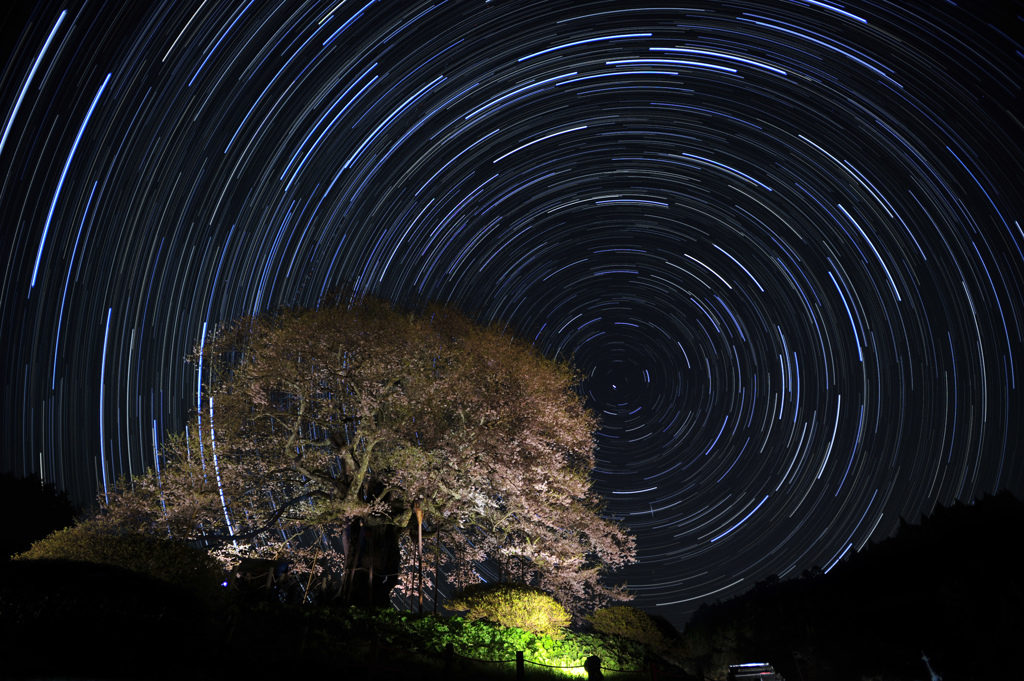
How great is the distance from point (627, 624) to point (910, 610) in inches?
1319

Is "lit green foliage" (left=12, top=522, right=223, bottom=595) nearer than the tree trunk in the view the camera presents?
Yes

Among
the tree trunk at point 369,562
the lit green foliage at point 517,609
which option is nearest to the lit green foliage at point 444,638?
the lit green foliage at point 517,609

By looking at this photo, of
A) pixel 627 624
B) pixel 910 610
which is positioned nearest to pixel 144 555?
pixel 627 624

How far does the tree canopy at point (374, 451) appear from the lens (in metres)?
19.6

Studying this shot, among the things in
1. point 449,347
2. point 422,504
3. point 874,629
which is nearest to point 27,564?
point 422,504

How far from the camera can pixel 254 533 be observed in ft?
60.1

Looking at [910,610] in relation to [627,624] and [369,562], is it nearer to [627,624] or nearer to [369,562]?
[627,624]

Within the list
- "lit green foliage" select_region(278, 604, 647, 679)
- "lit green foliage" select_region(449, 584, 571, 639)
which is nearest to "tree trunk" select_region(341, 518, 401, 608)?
"lit green foliage" select_region(278, 604, 647, 679)

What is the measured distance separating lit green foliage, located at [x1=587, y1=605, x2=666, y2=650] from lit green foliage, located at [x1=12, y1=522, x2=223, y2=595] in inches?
548

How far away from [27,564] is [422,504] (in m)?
12.3

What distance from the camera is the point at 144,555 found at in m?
11.9

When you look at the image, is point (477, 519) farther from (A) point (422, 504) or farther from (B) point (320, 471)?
(B) point (320, 471)

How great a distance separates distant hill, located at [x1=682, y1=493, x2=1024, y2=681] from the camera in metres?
31.7

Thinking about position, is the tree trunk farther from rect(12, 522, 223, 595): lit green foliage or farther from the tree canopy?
rect(12, 522, 223, 595): lit green foliage
